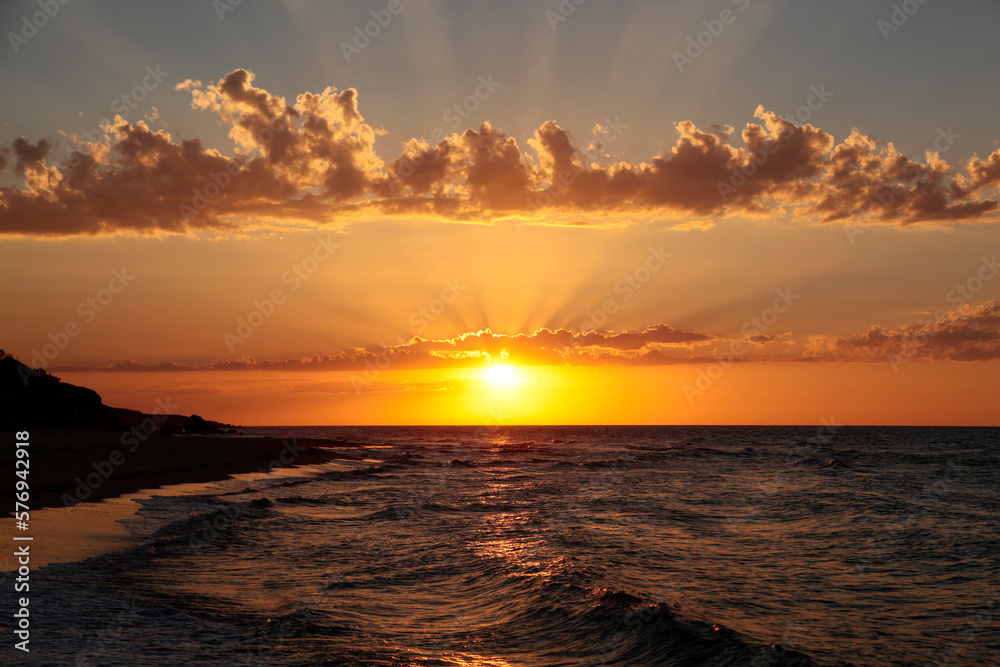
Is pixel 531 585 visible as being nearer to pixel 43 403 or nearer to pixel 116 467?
pixel 116 467

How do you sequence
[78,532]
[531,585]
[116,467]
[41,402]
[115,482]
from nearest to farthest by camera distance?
[531,585] < [78,532] < [115,482] < [116,467] < [41,402]

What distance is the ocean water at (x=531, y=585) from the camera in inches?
481

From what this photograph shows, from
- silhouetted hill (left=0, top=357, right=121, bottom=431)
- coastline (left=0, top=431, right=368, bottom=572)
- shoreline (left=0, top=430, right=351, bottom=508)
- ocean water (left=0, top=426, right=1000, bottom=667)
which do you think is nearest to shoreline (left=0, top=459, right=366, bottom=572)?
coastline (left=0, top=431, right=368, bottom=572)

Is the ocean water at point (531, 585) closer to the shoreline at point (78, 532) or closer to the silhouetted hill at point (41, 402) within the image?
the shoreline at point (78, 532)

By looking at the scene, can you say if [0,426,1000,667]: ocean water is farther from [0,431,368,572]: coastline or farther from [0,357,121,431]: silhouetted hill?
[0,357,121,431]: silhouetted hill

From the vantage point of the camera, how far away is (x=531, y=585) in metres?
17.9

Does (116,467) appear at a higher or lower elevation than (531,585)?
higher

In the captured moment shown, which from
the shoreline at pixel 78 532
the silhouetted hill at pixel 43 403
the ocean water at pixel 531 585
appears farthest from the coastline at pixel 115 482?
the silhouetted hill at pixel 43 403

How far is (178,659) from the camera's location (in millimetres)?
10500

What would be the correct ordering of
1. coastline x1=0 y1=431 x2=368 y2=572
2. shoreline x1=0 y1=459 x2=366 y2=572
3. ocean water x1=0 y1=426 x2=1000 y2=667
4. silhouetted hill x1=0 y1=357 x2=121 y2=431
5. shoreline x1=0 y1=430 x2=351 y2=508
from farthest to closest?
silhouetted hill x1=0 y1=357 x2=121 y2=431 < shoreline x1=0 y1=430 x2=351 y2=508 < coastline x1=0 y1=431 x2=368 y2=572 < shoreline x1=0 y1=459 x2=366 y2=572 < ocean water x1=0 y1=426 x2=1000 y2=667

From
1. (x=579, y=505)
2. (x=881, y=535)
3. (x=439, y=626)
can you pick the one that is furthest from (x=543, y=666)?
(x=579, y=505)

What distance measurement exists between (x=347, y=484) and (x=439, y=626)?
3296 cm

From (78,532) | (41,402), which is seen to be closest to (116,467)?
(78,532)

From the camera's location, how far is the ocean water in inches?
481
